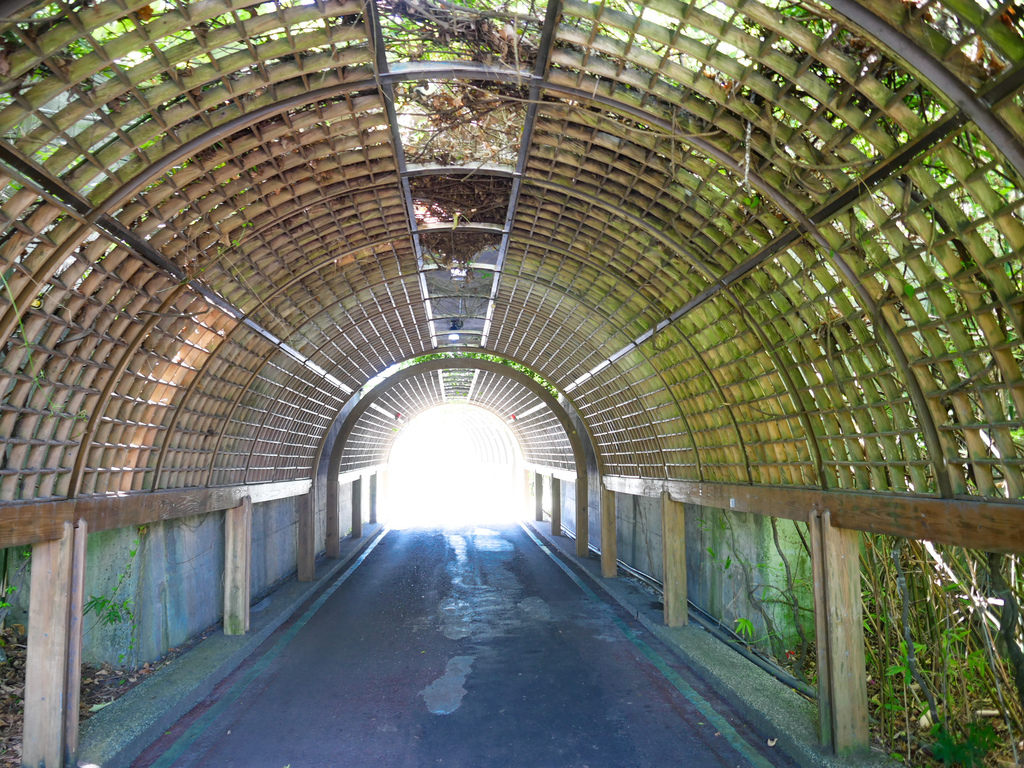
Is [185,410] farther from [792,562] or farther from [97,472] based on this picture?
[792,562]

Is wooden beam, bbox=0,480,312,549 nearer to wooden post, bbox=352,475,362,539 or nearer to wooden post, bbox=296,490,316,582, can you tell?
wooden post, bbox=296,490,316,582

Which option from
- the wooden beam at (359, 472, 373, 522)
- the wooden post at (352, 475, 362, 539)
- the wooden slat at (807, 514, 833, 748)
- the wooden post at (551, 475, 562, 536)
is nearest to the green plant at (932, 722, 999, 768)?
the wooden slat at (807, 514, 833, 748)

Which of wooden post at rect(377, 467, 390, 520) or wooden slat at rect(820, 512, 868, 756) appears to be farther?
wooden post at rect(377, 467, 390, 520)

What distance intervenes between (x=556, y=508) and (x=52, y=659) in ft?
50.3

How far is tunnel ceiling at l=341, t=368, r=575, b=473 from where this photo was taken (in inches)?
658

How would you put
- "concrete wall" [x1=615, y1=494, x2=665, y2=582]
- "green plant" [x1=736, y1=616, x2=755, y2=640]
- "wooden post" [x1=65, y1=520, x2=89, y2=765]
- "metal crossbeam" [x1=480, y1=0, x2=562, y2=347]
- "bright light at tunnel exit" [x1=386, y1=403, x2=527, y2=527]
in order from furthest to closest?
"bright light at tunnel exit" [x1=386, y1=403, x2=527, y2=527] → "concrete wall" [x1=615, y1=494, x2=665, y2=582] → "green plant" [x1=736, y1=616, x2=755, y2=640] → "wooden post" [x1=65, y1=520, x2=89, y2=765] → "metal crossbeam" [x1=480, y1=0, x2=562, y2=347]

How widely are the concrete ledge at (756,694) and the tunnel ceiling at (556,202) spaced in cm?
198

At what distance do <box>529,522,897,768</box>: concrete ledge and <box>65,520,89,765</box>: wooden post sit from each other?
5.37 metres

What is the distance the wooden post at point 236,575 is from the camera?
28.1ft

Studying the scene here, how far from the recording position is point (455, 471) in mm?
49844

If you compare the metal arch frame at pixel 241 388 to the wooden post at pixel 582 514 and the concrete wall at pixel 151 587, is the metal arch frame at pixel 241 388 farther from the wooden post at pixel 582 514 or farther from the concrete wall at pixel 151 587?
the wooden post at pixel 582 514

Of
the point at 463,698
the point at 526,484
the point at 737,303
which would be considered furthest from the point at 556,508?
the point at 737,303

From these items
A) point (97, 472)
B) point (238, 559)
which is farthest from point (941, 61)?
point (238, 559)

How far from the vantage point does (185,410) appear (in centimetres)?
709
